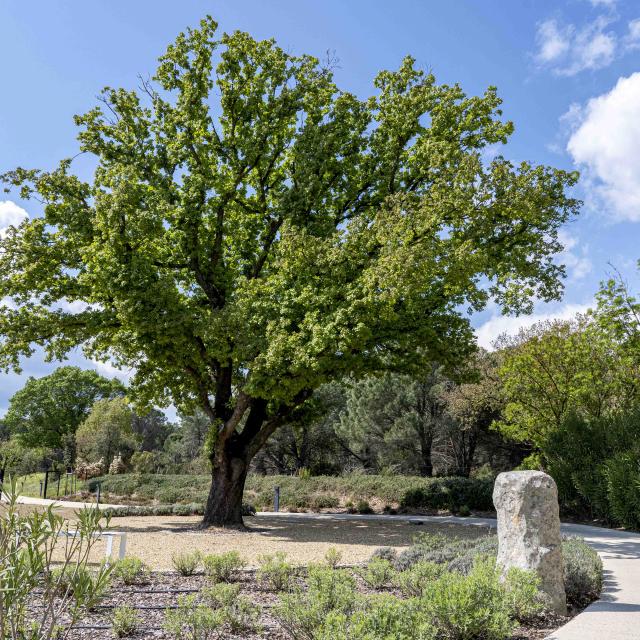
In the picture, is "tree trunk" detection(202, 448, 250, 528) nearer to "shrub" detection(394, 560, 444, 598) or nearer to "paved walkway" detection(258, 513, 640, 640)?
"paved walkway" detection(258, 513, 640, 640)

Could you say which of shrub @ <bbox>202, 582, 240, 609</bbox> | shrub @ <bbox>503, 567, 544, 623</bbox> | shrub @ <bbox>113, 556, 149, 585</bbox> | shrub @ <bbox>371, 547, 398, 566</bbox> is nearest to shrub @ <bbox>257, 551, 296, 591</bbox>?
shrub @ <bbox>202, 582, 240, 609</bbox>

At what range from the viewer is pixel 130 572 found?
6.95 metres

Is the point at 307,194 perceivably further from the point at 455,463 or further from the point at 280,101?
the point at 455,463

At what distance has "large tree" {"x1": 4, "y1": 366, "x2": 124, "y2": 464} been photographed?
44.8 metres

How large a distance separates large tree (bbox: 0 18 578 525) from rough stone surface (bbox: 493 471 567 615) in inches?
244

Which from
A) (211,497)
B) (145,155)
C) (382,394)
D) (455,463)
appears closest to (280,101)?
(145,155)

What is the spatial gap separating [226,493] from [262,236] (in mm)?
7094

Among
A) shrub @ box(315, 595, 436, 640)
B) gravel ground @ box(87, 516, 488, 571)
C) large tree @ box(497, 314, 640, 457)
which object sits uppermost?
large tree @ box(497, 314, 640, 457)

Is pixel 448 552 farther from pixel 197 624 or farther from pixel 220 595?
pixel 197 624

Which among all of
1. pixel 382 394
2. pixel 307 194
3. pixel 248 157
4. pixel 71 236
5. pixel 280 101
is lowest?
pixel 382 394

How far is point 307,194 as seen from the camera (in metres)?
14.8

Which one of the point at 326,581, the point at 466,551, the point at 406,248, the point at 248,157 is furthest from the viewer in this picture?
the point at 248,157

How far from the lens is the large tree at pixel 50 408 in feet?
147

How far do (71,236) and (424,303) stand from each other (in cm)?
891
